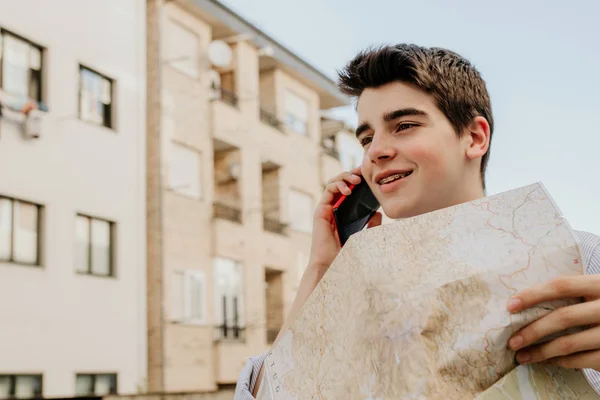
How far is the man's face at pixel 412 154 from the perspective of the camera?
6.40 ft

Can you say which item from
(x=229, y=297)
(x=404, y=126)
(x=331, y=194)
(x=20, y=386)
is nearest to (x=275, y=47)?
(x=229, y=297)

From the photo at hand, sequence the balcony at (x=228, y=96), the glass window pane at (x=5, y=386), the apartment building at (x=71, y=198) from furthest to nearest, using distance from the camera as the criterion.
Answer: the balcony at (x=228, y=96), the apartment building at (x=71, y=198), the glass window pane at (x=5, y=386)

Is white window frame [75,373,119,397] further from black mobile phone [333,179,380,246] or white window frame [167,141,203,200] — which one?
black mobile phone [333,179,380,246]

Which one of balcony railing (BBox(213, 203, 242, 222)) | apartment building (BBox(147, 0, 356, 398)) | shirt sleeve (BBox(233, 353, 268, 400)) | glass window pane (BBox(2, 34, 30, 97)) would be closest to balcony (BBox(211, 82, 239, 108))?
apartment building (BBox(147, 0, 356, 398))

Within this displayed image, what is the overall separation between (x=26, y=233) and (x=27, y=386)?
113 inches

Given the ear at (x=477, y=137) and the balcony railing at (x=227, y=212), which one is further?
the balcony railing at (x=227, y=212)

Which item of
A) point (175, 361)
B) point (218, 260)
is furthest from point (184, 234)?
point (175, 361)

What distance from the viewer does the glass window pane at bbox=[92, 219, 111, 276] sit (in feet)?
58.7

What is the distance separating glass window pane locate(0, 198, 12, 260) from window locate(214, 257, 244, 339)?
689 centimetres

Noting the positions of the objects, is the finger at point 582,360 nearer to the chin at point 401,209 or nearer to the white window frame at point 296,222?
the chin at point 401,209

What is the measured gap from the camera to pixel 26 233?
53.0 feet

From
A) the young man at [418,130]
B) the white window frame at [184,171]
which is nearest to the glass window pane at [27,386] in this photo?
the white window frame at [184,171]

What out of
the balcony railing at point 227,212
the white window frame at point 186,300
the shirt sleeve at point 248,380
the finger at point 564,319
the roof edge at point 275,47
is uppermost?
the roof edge at point 275,47

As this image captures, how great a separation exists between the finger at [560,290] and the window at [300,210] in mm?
24978
